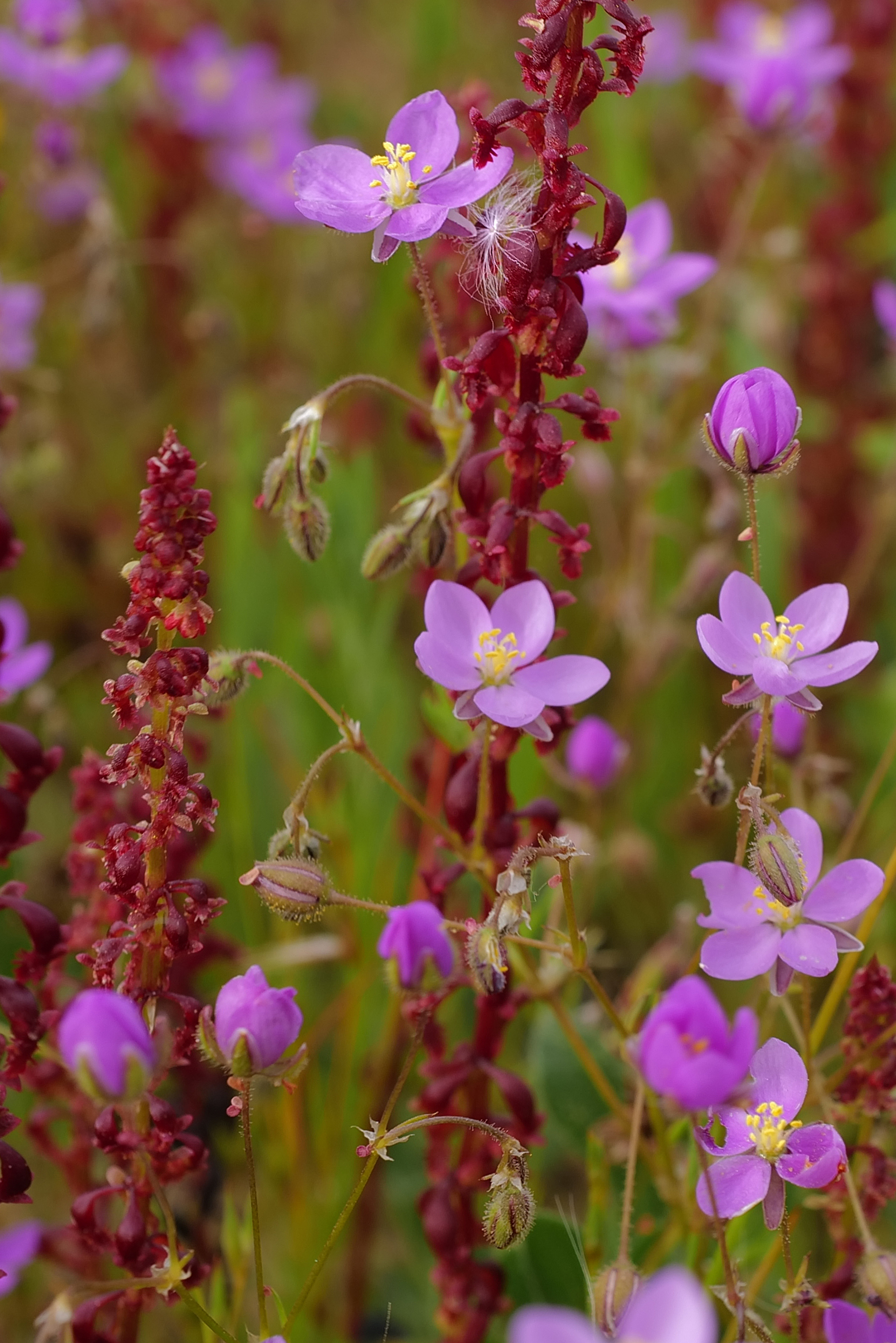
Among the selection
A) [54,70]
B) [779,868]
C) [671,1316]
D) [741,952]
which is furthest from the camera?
[54,70]

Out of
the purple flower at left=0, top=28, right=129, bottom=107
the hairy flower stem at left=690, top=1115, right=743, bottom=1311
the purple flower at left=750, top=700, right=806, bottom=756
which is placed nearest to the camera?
the hairy flower stem at left=690, top=1115, right=743, bottom=1311

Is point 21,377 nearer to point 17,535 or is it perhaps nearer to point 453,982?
point 17,535

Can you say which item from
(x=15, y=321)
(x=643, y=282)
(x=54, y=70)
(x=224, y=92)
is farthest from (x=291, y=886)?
(x=224, y=92)

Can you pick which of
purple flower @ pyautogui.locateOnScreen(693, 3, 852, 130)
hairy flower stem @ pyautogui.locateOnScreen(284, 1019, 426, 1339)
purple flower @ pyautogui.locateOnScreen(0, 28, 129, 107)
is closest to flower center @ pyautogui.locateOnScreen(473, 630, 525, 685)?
hairy flower stem @ pyautogui.locateOnScreen(284, 1019, 426, 1339)

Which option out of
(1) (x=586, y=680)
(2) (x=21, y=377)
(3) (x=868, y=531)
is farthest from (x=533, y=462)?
(2) (x=21, y=377)

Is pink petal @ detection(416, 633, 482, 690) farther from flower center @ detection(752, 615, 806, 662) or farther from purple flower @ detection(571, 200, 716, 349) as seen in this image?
purple flower @ detection(571, 200, 716, 349)

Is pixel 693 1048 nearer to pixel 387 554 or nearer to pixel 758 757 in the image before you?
pixel 758 757
